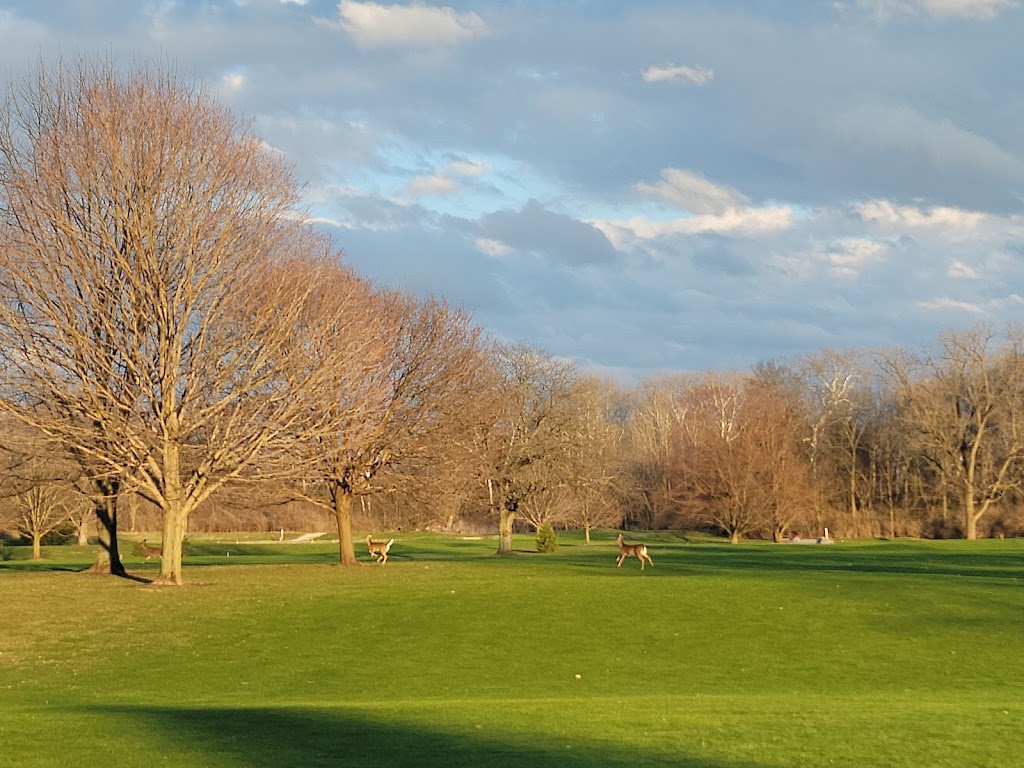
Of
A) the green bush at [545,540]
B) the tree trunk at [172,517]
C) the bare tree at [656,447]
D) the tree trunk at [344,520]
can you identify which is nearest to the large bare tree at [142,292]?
the tree trunk at [172,517]

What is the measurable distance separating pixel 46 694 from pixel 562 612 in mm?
12257

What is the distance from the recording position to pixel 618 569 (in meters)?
38.7

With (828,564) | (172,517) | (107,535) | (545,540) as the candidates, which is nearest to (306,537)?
(545,540)

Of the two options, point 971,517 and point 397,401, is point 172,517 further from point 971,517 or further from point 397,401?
point 971,517

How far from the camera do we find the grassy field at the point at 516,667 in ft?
40.4

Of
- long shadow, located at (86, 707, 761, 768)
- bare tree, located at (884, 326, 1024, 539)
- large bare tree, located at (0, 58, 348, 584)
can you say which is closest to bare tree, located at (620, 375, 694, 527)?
bare tree, located at (884, 326, 1024, 539)

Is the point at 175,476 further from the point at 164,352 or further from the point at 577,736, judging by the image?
the point at 577,736

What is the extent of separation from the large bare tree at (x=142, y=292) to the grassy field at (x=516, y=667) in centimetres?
436

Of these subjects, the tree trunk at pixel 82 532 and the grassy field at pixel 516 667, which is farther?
the tree trunk at pixel 82 532

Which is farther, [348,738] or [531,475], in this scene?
[531,475]

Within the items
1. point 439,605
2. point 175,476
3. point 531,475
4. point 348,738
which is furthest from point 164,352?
point 531,475

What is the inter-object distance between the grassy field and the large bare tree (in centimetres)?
436

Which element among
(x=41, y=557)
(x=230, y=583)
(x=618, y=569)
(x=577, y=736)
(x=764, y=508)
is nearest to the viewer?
(x=577, y=736)

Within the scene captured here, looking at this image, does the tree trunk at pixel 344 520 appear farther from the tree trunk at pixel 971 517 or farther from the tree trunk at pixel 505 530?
the tree trunk at pixel 971 517
